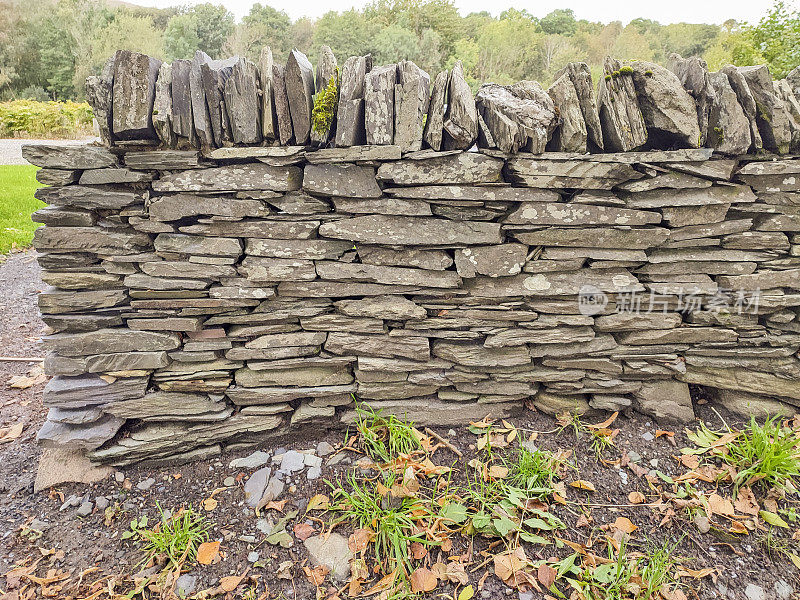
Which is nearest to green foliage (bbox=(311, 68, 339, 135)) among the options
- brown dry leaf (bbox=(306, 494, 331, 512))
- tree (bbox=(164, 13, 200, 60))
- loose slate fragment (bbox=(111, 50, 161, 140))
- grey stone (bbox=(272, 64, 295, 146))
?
grey stone (bbox=(272, 64, 295, 146))

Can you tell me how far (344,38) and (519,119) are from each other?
865 inches

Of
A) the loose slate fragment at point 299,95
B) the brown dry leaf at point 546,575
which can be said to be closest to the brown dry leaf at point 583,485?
the brown dry leaf at point 546,575

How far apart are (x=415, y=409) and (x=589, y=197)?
1.76 m

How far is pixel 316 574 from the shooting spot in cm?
233

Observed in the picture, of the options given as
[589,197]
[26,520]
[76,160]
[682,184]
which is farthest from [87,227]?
[682,184]

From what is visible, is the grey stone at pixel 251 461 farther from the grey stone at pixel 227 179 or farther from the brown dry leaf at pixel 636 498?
the brown dry leaf at pixel 636 498

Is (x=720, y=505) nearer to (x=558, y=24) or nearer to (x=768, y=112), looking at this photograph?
(x=768, y=112)

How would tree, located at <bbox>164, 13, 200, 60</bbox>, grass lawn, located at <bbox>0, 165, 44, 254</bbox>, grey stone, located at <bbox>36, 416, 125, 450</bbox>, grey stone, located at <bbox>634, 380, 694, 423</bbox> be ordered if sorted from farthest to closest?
tree, located at <bbox>164, 13, 200, 60</bbox> < grass lawn, located at <bbox>0, 165, 44, 254</bbox> < grey stone, located at <bbox>634, 380, 694, 423</bbox> < grey stone, located at <bbox>36, 416, 125, 450</bbox>

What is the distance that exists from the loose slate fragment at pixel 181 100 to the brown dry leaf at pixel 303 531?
224 cm

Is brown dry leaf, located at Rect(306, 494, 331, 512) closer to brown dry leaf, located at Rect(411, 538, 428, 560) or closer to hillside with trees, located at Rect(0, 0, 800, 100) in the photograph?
brown dry leaf, located at Rect(411, 538, 428, 560)

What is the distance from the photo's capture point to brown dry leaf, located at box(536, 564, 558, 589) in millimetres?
2216

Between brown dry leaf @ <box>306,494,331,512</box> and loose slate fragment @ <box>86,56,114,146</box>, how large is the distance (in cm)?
236

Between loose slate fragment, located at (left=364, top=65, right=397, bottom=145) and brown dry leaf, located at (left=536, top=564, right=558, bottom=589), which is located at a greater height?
loose slate fragment, located at (left=364, top=65, right=397, bottom=145)

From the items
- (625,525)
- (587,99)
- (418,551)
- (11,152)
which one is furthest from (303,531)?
(11,152)
